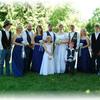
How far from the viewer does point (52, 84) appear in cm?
1202

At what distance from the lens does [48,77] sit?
13.3 meters

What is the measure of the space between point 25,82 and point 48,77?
112cm

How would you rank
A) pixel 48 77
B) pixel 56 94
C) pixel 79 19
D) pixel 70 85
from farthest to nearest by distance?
pixel 79 19, pixel 48 77, pixel 70 85, pixel 56 94

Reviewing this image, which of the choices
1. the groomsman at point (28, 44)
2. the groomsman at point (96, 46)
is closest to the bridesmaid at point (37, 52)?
the groomsman at point (28, 44)

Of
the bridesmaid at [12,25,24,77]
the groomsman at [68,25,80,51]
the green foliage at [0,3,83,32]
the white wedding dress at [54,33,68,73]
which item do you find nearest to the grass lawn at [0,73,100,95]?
the bridesmaid at [12,25,24,77]

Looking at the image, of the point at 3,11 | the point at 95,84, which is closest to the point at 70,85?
the point at 95,84

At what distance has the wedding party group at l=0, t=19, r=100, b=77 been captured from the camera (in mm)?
13586

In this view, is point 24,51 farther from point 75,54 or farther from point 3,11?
point 3,11

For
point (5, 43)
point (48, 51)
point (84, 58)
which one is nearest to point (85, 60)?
point (84, 58)

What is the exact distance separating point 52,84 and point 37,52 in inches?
103

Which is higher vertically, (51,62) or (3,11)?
(3,11)

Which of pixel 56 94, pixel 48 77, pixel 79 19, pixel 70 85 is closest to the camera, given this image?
pixel 56 94

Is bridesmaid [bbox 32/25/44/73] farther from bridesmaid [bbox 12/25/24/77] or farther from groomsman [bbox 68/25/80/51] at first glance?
groomsman [bbox 68/25/80/51]

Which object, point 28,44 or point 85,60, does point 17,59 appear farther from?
point 85,60
